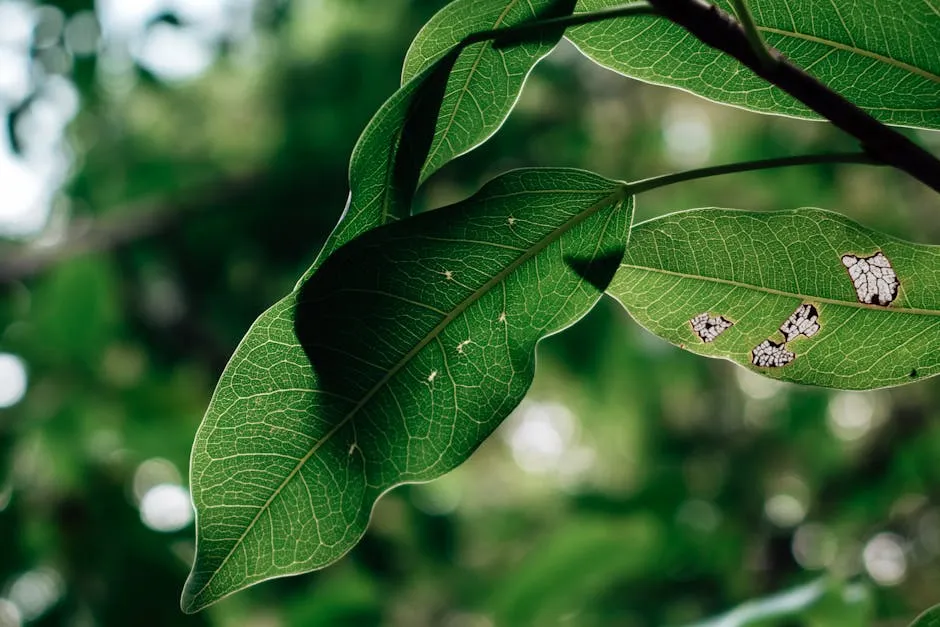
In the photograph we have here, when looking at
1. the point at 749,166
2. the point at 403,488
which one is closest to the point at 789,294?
the point at 749,166

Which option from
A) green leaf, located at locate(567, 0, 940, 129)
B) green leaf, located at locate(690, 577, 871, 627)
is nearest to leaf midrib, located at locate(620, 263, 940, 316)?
green leaf, located at locate(567, 0, 940, 129)

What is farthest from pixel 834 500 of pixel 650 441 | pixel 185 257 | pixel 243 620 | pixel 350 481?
pixel 185 257

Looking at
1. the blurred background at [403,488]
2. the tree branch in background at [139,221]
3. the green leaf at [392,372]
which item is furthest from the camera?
the tree branch in background at [139,221]

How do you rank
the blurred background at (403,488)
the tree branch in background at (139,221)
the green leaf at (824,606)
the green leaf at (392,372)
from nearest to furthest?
the green leaf at (392,372), the green leaf at (824,606), the blurred background at (403,488), the tree branch in background at (139,221)

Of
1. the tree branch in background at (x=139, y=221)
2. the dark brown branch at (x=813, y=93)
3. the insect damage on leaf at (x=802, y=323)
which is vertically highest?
the dark brown branch at (x=813, y=93)

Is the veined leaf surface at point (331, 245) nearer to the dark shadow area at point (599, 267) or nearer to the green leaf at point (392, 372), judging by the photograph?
the green leaf at point (392, 372)

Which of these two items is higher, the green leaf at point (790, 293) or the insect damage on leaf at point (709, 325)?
the green leaf at point (790, 293)

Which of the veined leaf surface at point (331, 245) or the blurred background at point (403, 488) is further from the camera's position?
the blurred background at point (403, 488)

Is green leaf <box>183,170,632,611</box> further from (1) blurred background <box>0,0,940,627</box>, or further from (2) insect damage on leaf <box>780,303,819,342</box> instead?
(1) blurred background <box>0,0,940,627</box>

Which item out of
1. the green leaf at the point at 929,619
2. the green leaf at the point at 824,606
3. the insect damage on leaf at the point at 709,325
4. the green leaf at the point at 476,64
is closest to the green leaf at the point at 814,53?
the green leaf at the point at 476,64
